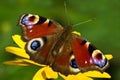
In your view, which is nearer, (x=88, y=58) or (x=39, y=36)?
(x=88, y=58)

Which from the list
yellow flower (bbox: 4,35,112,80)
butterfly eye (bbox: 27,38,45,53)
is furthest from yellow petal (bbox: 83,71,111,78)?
butterfly eye (bbox: 27,38,45,53)

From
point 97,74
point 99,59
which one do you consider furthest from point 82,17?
point 99,59

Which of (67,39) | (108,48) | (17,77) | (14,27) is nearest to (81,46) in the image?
(67,39)

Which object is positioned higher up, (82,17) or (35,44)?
(35,44)

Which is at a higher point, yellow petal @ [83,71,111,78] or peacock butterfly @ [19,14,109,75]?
peacock butterfly @ [19,14,109,75]

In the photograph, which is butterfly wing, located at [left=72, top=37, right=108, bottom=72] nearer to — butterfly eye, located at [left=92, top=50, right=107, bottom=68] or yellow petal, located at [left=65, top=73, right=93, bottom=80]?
butterfly eye, located at [left=92, top=50, right=107, bottom=68]

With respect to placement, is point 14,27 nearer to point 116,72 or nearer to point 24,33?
point 116,72

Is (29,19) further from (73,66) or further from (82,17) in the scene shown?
(82,17)
